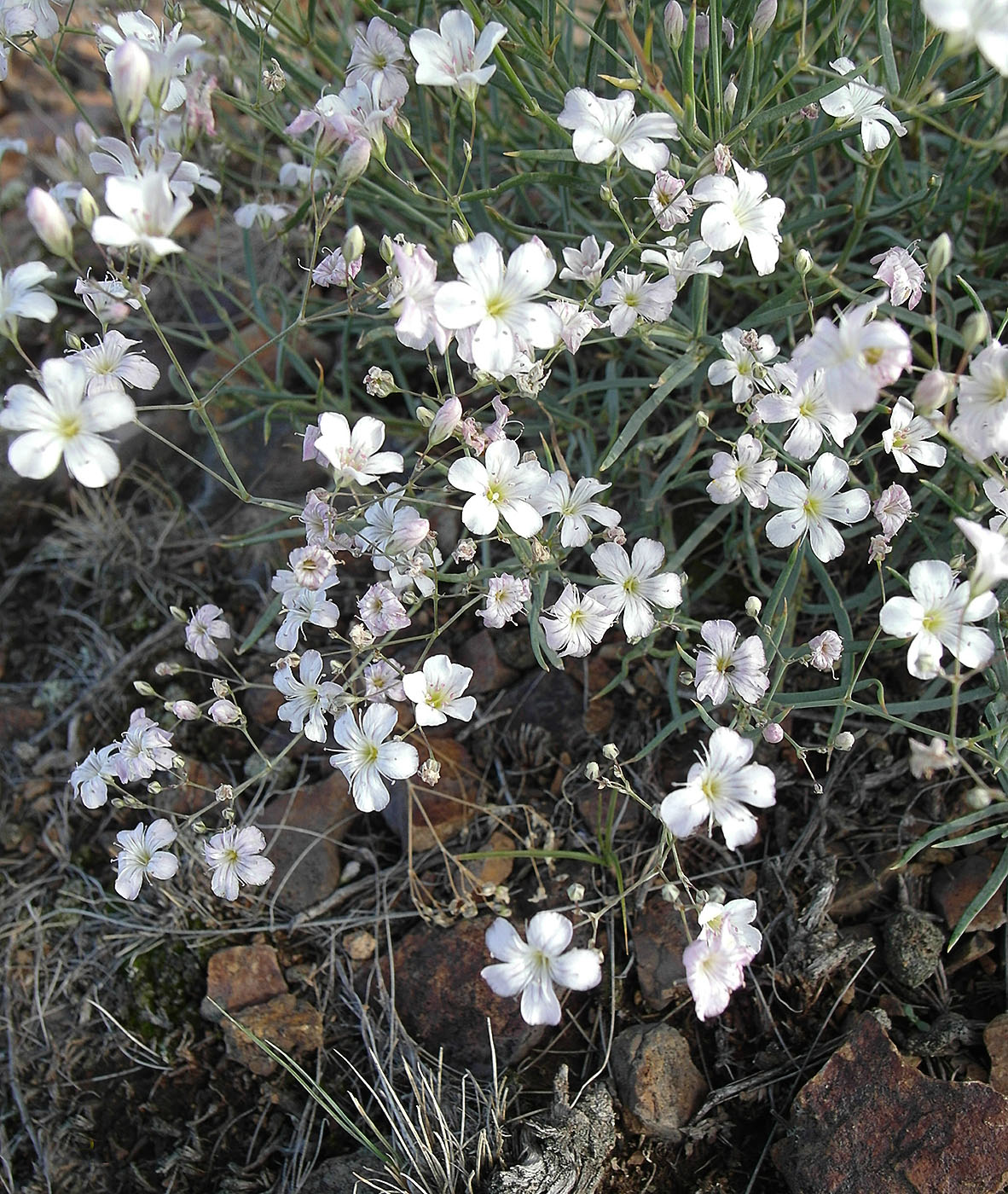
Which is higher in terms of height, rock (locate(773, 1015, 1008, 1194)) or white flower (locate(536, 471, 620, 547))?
white flower (locate(536, 471, 620, 547))

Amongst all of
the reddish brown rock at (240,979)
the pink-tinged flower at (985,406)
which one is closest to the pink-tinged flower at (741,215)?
the pink-tinged flower at (985,406)

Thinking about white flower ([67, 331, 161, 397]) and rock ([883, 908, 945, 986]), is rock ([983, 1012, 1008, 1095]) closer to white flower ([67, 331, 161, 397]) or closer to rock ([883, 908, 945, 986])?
rock ([883, 908, 945, 986])

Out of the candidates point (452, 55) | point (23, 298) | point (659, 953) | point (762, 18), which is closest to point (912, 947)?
point (659, 953)

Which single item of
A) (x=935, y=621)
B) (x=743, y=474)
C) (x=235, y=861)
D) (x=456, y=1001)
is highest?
(x=743, y=474)

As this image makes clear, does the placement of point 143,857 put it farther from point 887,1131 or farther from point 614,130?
point 614,130

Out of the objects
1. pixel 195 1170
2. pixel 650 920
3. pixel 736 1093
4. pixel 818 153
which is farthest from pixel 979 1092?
pixel 818 153

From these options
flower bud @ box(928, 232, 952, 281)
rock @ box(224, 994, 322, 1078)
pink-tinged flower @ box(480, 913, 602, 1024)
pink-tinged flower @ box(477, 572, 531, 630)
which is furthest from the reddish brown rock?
flower bud @ box(928, 232, 952, 281)

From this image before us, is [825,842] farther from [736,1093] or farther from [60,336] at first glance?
[60,336]
